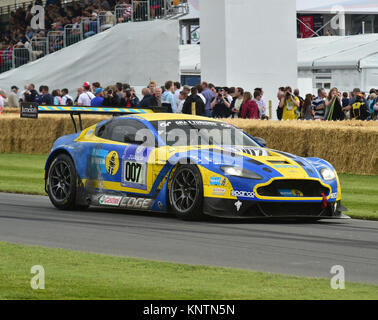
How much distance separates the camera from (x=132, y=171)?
12.6m

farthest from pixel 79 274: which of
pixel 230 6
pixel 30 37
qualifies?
pixel 30 37

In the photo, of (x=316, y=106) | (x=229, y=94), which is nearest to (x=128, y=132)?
(x=316, y=106)

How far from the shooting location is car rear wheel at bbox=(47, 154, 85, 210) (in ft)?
43.8

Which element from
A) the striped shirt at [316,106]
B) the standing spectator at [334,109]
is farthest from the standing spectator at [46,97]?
the standing spectator at [334,109]

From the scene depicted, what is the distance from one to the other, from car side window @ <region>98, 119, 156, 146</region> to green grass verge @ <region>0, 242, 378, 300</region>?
13.2 ft

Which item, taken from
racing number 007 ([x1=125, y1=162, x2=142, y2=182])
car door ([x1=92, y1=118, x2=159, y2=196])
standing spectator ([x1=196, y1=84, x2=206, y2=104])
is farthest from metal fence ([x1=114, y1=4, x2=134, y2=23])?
racing number 007 ([x1=125, y1=162, x2=142, y2=182])

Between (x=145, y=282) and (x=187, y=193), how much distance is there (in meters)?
4.49

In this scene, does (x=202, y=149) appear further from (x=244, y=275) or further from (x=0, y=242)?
(x=244, y=275)

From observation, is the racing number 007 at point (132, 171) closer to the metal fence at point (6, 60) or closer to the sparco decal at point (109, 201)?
the sparco decal at point (109, 201)

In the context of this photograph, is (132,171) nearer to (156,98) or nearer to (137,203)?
(137,203)

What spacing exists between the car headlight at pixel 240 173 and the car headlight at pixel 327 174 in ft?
3.08

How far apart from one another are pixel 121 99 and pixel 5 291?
18850 millimetres

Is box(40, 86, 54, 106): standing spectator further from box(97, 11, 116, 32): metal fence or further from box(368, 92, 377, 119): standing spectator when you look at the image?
box(97, 11, 116, 32): metal fence

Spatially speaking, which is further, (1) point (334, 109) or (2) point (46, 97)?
(2) point (46, 97)
